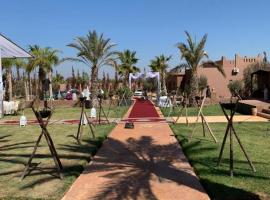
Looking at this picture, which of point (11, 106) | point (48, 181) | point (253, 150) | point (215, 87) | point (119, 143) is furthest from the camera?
point (215, 87)

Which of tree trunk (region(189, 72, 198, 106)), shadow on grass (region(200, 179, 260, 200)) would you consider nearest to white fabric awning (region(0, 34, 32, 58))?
tree trunk (region(189, 72, 198, 106))

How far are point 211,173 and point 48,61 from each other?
1588 inches

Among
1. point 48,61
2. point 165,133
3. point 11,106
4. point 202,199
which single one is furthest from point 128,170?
point 48,61

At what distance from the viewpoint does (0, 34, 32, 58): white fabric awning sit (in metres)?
23.5

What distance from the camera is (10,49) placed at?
25.1 m

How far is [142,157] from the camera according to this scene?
1015 centimetres

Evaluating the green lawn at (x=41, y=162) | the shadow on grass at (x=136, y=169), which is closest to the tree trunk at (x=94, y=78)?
the green lawn at (x=41, y=162)

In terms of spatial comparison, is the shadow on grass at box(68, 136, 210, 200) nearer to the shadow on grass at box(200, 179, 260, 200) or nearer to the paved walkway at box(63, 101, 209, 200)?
the paved walkway at box(63, 101, 209, 200)

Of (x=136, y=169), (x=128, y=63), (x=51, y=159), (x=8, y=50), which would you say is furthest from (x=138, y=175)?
(x=128, y=63)

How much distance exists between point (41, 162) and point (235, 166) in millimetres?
4122

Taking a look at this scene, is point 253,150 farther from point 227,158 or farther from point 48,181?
point 48,181

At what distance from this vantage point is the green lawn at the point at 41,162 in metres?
7.25

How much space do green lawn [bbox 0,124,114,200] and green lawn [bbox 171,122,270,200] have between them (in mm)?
2394

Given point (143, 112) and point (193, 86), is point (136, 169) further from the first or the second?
point (193, 86)
